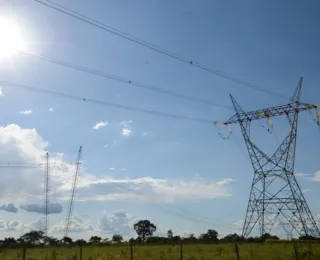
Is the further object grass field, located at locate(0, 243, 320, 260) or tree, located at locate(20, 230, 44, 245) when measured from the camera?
tree, located at locate(20, 230, 44, 245)

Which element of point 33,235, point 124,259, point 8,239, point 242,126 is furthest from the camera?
point 33,235

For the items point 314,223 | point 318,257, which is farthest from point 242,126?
point 318,257

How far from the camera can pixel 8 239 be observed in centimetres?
16162

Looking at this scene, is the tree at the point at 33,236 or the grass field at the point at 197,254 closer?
the grass field at the point at 197,254

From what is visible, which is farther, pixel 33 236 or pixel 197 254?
pixel 33 236

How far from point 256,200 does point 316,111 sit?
1912cm

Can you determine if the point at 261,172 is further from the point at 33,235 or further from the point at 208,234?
the point at 33,235

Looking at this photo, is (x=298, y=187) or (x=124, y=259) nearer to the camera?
(x=124, y=259)

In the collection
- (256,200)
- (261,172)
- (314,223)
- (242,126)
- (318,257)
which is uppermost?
(242,126)

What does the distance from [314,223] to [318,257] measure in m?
27.7

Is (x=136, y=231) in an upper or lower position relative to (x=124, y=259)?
upper

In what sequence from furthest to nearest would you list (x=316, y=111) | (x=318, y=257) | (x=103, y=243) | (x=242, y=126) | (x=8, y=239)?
1. (x=8, y=239)
2. (x=103, y=243)
3. (x=242, y=126)
4. (x=316, y=111)
5. (x=318, y=257)

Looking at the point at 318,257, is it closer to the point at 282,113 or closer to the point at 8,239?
the point at 282,113

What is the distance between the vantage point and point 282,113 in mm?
60500
